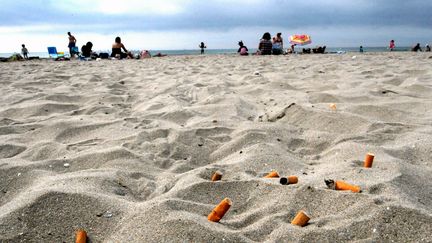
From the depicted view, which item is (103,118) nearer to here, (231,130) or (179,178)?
(231,130)

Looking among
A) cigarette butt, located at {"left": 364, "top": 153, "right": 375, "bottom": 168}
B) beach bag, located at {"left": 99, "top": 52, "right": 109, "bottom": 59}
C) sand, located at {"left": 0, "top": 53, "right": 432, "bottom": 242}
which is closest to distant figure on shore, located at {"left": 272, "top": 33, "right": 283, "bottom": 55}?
beach bag, located at {"left": 99, "top": 52, "right": 109, "bottom": 59}

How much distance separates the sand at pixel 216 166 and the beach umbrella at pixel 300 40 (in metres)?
18.8

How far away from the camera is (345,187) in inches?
69.1

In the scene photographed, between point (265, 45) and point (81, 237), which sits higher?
point (265, 45)

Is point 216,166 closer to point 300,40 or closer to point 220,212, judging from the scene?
point 220,212

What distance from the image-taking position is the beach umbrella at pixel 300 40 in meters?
22.4

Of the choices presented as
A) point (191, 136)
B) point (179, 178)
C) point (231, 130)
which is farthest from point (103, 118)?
point (179, 178)

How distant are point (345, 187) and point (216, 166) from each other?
805mm

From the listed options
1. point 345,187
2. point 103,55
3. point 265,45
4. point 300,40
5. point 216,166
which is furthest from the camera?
point 300,40

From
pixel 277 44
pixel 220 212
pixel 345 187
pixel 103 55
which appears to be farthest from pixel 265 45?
pixel 220 212

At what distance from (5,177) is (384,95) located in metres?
3.70

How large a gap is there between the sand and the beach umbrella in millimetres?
18773

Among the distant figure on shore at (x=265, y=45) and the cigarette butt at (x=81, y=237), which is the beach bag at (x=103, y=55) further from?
the cigarette butt at (x=81, y=237)

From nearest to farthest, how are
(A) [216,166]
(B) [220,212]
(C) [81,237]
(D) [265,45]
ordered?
(C) [81,237]
(B) [220,212]
(A) [216,166]
(D) [265,45]
